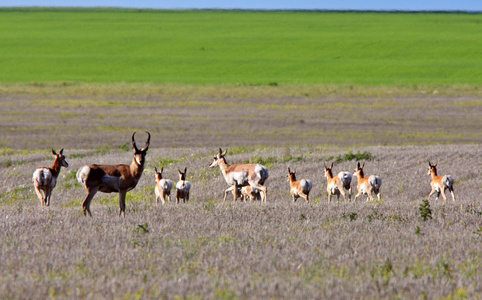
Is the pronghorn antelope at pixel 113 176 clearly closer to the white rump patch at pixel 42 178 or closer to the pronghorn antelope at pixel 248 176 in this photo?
the white rump patch at pixel 42 178

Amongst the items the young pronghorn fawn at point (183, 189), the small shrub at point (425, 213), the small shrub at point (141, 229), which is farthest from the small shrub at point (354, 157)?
the small shrub at point (141, 229)

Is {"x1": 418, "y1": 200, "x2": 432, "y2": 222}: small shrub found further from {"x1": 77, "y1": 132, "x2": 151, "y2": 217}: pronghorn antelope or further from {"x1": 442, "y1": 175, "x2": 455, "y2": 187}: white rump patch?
{"x1": 442, "y1": 175, "x2": 455, "y2": 187}: white rump patch

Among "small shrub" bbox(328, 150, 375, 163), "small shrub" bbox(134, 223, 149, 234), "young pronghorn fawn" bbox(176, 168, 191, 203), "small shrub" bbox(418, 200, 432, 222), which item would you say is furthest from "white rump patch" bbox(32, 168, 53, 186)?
"small shrub" bbox(328, 150, 375, 163)

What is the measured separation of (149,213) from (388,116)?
34568 millimetres

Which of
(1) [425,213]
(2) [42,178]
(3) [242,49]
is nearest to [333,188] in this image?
(1) [425,213]

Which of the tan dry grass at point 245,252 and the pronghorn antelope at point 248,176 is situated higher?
the pronghorn antelope at point 248,176

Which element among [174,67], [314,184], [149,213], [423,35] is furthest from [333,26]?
[149,213]

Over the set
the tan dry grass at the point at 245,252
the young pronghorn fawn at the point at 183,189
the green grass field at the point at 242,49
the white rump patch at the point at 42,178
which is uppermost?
the green grass field at the point at 242,49

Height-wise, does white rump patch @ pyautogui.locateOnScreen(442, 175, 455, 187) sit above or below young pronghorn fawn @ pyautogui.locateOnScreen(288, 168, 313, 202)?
above

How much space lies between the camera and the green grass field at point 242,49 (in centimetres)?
7300

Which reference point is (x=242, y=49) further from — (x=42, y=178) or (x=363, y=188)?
(x=42, y=178)

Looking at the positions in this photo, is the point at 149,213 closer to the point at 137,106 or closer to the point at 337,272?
the point at 337,272

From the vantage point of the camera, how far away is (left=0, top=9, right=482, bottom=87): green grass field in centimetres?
7300

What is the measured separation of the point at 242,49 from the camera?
93250mm
